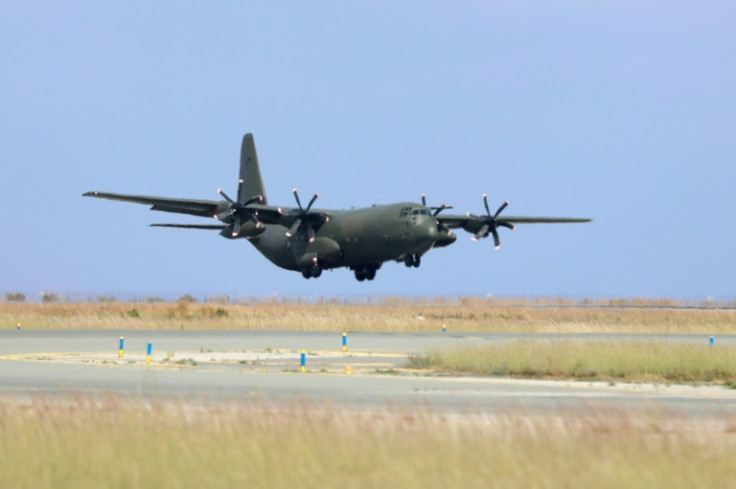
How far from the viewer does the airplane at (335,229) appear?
213 ft

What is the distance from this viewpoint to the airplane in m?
64.9

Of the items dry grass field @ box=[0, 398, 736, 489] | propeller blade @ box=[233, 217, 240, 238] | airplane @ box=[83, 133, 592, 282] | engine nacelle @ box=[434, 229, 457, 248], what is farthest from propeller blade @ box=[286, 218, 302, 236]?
dry grass field @ box=[0, 398, 736, 489]

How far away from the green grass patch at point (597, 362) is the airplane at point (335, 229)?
31525 mm

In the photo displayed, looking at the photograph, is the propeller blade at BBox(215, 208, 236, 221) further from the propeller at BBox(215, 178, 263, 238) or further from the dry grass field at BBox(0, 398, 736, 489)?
the dry grass field at BBox(0, 398, 736, 489)

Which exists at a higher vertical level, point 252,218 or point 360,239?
point 252,218

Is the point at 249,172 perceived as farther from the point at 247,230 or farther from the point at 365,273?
the point at 247,230

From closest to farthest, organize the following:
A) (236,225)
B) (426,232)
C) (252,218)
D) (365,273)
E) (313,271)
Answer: (426,232), (236,225), (252,218), (313,271), (365,273)

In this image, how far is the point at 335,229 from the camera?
230 feet

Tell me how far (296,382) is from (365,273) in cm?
4886

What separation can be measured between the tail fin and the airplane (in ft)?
13.1

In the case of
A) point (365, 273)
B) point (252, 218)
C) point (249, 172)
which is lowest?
point (365, 273)

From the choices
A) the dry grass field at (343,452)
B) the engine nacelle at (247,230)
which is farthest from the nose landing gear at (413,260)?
the dry grass field at (343,452)

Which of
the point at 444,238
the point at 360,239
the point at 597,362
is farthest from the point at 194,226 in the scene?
the point at 597,362

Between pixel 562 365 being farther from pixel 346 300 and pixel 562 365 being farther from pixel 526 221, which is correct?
pixel 346 300
